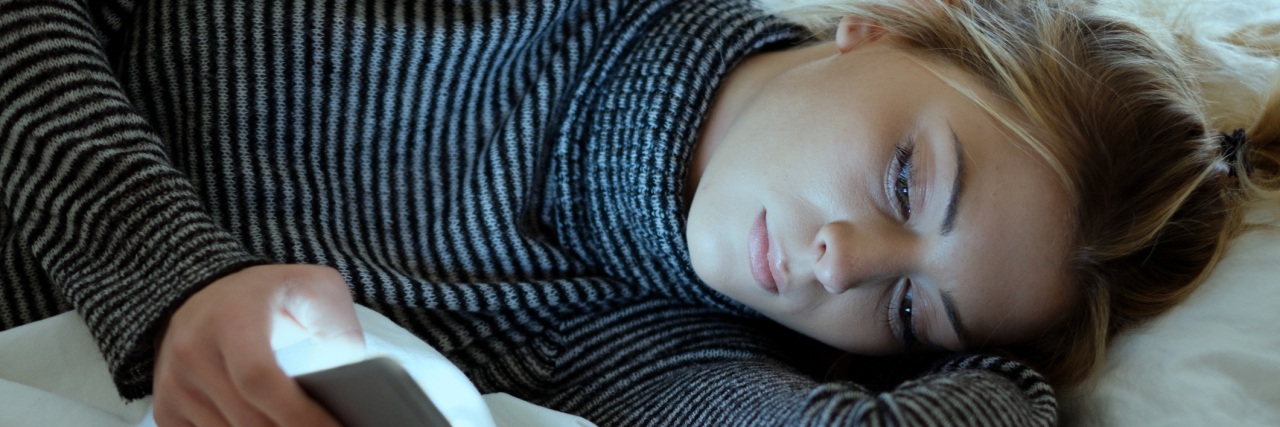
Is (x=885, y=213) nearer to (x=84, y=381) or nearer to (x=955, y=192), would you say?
(x=955, y=192)

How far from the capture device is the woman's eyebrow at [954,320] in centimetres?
75

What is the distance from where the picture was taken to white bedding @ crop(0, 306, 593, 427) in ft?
1.78

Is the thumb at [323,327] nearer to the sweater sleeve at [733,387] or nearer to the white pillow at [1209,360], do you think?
the sweater sleeve at [733,387]

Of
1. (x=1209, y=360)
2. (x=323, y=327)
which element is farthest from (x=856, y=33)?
(x=323, y=327)

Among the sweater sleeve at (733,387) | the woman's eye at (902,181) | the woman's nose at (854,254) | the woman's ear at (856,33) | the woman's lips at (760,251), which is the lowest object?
the sweater sleeve at (733,387)

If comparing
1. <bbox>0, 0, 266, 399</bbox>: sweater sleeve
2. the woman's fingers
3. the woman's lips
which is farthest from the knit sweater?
the woman's fingers

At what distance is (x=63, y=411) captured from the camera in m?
0.62

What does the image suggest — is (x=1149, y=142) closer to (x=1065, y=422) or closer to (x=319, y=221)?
(x=1065, y=422)

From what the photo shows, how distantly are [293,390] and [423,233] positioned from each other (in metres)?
0.40

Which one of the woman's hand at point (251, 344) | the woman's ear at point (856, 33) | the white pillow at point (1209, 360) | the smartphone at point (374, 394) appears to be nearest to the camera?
the smartphone at point (374, 394)

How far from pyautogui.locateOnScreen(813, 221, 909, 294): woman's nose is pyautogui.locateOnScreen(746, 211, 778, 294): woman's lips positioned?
54 mm

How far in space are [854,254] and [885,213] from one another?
5 cm

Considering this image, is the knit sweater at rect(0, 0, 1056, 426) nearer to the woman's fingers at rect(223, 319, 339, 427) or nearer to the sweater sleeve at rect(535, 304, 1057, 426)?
the sweater sleeve at rect(535, 304, 1057, 426)

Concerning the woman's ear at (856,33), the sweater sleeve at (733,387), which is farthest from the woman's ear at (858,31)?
the sweater sleeve at (733,387)
